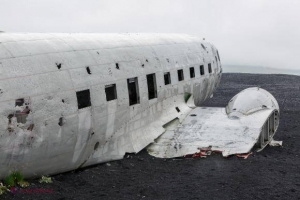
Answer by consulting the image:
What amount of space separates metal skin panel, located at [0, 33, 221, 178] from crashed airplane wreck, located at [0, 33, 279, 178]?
0.03 m

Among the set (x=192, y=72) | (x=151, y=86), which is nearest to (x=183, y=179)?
(x=151, y=86)

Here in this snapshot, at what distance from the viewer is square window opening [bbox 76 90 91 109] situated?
48.7 ft

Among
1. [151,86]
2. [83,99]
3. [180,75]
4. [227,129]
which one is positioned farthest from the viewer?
[180,75]

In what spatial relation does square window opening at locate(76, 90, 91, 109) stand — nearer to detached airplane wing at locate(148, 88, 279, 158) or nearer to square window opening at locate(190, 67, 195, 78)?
detached airplane wing at locate(148, 88, 279, 158)

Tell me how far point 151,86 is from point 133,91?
5.30ft

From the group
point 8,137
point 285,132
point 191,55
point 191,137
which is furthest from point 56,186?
point 285,132

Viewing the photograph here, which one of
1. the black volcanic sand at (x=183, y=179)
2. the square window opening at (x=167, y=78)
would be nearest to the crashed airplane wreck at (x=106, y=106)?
the square window opening at (x=167, y=78)

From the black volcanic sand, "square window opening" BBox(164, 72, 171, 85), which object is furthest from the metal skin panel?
the black volcanic sand

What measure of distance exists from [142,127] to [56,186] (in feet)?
18.3

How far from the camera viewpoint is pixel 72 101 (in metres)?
14.5

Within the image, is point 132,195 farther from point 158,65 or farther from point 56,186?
point 158,65

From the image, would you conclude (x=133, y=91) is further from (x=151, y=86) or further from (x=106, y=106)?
(x=106, y=106)

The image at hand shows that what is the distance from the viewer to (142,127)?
18.9 metres

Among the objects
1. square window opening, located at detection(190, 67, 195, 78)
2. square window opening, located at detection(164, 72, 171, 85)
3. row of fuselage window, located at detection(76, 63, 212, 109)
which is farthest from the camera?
square window opening, located at detection(190, 67, 195, 78)
